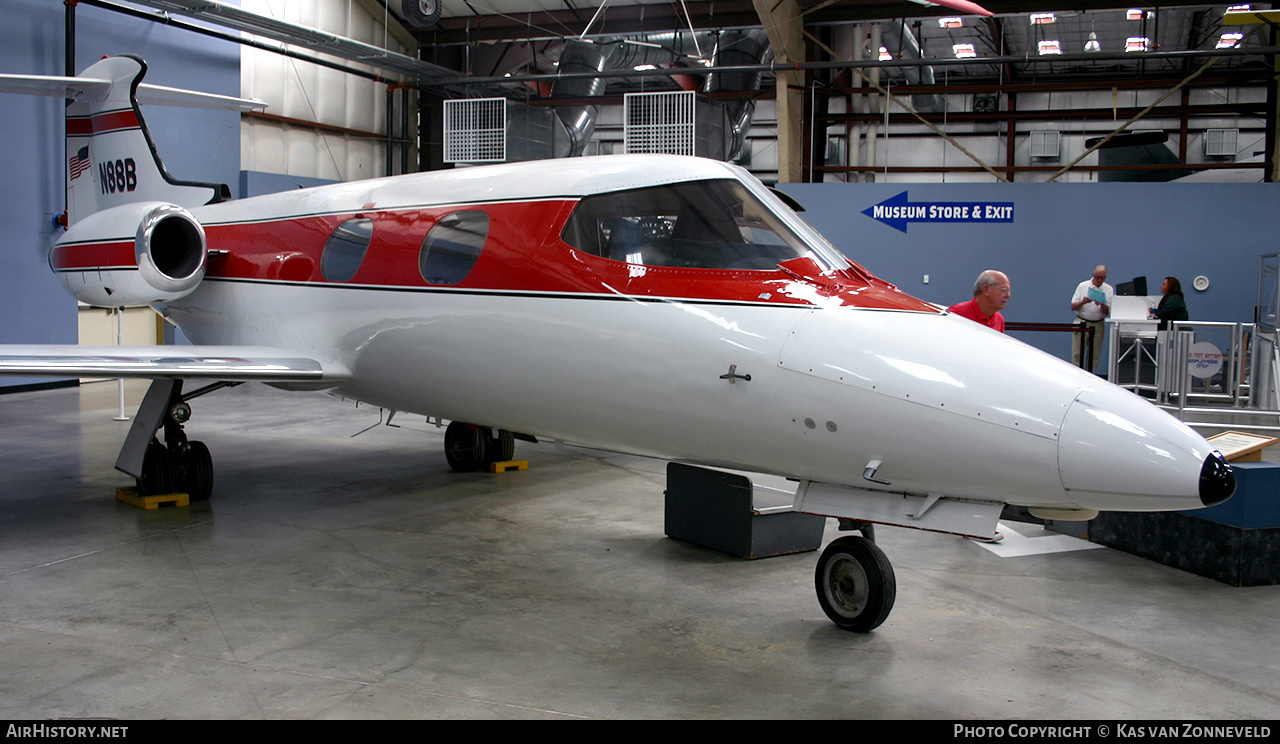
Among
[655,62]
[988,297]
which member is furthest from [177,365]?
[655,62]

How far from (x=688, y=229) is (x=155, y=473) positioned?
4.89 m

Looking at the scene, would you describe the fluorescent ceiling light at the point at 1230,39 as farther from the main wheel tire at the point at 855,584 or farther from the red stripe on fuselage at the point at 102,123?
the red stripe on fuselage at the point at 102,123

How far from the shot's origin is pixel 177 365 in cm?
630

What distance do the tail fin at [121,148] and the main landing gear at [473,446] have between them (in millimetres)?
3073

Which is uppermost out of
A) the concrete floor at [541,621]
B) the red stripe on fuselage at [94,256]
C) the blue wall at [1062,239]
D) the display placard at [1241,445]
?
the blue wall at [1062,239]

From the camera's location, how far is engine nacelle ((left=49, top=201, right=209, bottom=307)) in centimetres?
737

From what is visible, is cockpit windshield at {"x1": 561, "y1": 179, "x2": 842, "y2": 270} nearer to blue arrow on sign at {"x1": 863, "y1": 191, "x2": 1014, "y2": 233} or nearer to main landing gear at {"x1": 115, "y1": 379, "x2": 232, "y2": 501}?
main landing gear at {"x1": 115, "y1": 379, "x2": 232, "y2": 501}

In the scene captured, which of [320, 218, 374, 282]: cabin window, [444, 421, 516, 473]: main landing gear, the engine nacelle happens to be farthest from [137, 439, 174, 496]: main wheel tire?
[444, 421, 516, 473]: main landing gear

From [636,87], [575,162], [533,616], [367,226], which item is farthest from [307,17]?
[533,616]

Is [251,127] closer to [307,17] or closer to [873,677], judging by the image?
[307,17]

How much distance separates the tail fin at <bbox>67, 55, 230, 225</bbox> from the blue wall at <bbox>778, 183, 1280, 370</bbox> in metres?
8.67

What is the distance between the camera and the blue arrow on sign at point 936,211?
14156mm

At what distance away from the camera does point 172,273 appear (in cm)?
750

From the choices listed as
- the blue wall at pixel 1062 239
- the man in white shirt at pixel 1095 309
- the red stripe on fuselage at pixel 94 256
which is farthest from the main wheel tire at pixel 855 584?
the blue wall at pixel 1062 239
